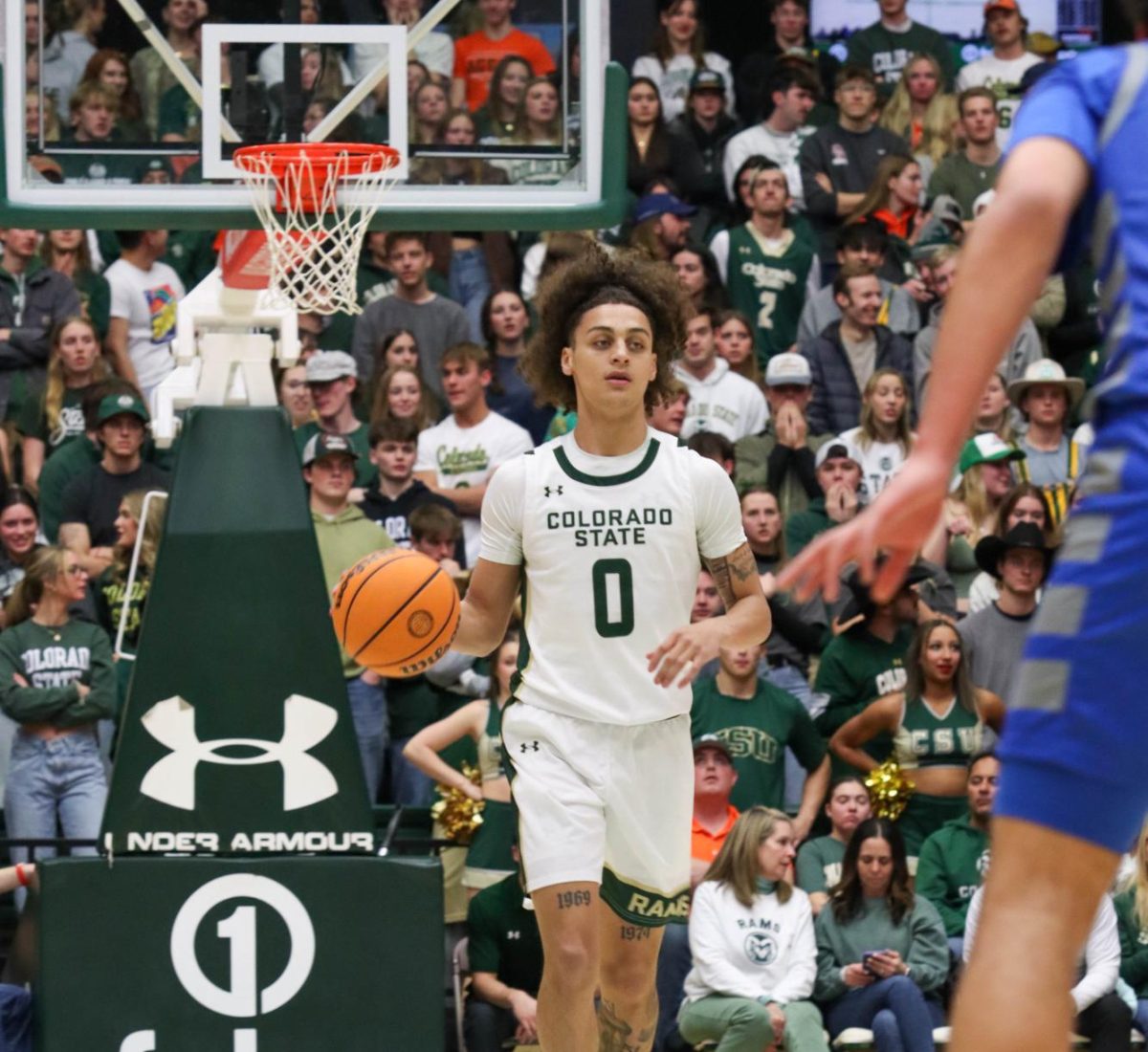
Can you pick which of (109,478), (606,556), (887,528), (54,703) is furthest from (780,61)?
(887,528)

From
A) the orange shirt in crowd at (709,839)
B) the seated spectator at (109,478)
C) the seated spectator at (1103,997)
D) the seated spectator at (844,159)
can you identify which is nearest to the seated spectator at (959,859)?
the seated spectator at (1103,997)

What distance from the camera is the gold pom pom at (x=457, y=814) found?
9227 millimetres

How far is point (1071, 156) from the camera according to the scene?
2795 millimetres

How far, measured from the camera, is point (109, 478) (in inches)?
420

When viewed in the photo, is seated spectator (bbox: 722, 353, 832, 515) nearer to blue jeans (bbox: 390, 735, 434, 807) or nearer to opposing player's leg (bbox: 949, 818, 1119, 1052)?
blue jeans (bbox: 390, 735, 434, 807)

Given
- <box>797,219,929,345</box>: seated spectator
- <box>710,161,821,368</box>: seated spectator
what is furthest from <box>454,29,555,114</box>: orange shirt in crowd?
<box>710,161,821,368</box>: seated spectator

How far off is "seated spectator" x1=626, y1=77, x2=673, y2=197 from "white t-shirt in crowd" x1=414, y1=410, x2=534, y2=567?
3157 millimetres

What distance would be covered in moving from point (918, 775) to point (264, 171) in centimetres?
443

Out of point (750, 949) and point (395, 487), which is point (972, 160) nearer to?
point (395, 487)

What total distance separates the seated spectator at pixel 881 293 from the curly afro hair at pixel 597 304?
19.9 ft

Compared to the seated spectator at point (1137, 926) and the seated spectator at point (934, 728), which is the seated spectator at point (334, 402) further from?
the seated spectator at point (1137, 926)

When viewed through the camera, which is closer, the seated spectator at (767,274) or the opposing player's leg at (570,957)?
the opposing player's leg at (570,957)

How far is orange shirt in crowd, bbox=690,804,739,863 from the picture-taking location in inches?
362

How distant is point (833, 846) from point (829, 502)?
6.97ft
